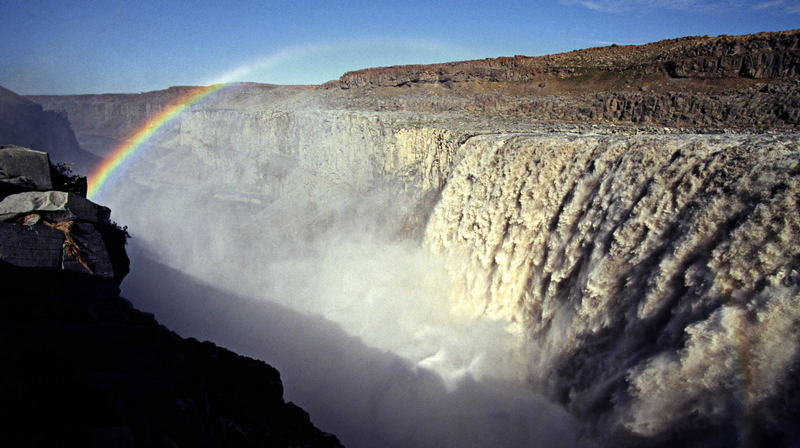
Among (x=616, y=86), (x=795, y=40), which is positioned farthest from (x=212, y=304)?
(x=795, y=40)

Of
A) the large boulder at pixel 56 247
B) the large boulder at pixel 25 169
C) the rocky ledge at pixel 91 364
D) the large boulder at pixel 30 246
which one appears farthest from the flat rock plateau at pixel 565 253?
the large boulder at pixel 25 169

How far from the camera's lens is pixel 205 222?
29078 mm

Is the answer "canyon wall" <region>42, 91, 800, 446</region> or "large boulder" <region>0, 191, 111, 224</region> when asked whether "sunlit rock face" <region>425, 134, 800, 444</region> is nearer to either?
"canyon wall" <region>42, 91, 800, 446</region>

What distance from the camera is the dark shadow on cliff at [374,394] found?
276 inches

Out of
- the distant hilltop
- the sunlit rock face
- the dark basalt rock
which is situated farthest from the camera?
the distant hilltop

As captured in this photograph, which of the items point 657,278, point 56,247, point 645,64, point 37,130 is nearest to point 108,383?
point 56,247

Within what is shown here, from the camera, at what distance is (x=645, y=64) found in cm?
1858

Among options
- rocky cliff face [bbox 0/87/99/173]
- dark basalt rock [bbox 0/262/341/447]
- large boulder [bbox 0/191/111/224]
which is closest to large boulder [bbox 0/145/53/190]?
large boulder [bbox 0/191/111/224]

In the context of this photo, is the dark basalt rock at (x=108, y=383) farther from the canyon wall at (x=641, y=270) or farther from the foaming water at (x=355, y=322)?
the canyon wall at (x=641, y=270)

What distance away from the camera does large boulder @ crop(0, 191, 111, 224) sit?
6.69m

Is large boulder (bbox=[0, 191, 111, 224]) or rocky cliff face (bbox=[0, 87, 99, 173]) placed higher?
rocky cliff face (bbox=[0, 87, 99, 173])

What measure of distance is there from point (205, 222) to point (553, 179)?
88.5ft

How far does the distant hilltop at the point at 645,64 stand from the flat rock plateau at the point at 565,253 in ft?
0.32

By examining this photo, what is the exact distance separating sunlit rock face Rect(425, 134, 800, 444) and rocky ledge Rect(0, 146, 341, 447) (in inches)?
169
